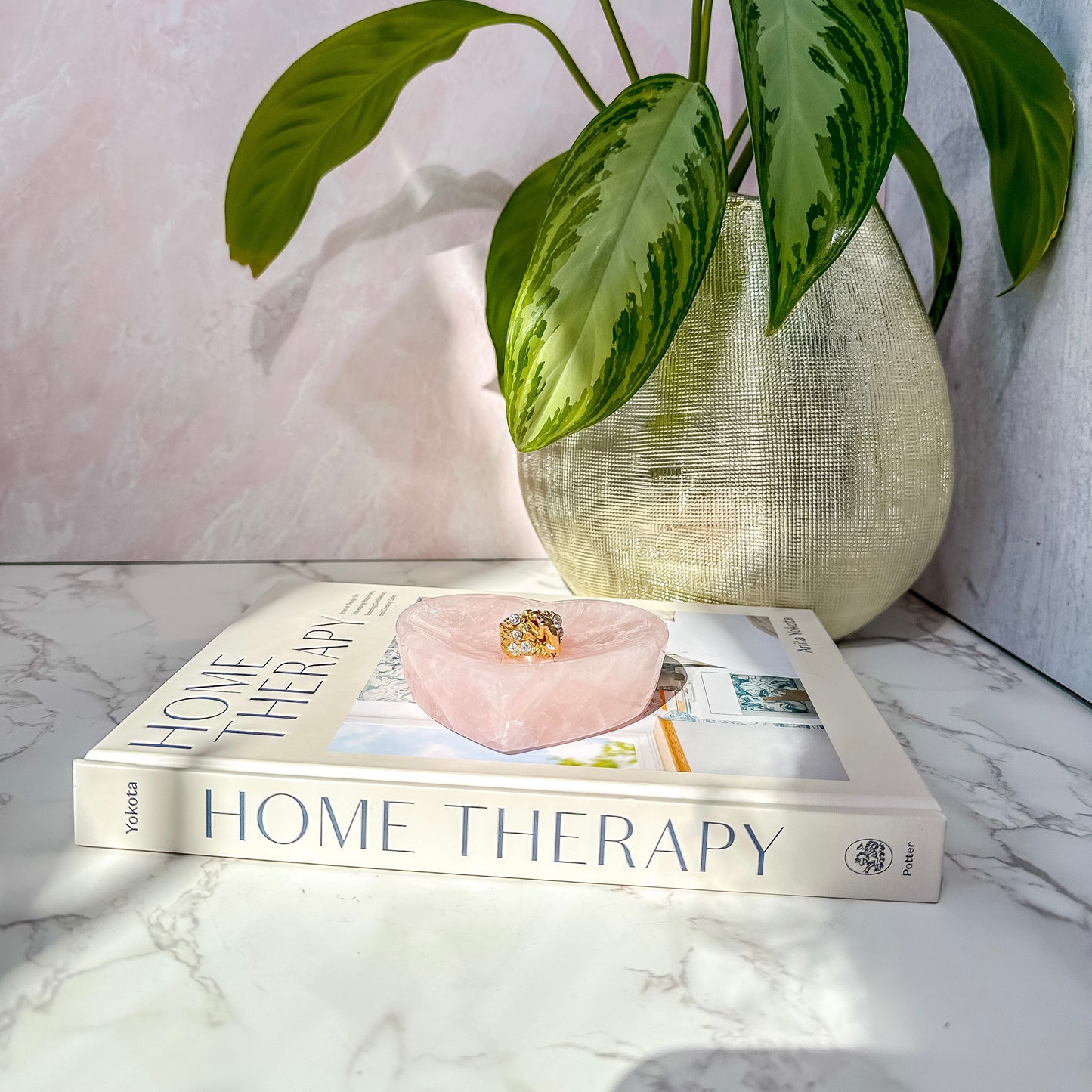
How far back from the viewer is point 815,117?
409mm

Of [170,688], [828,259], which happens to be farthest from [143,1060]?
[828,259]

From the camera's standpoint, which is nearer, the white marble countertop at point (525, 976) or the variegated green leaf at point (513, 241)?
the white marble countertop at point (525, 976)

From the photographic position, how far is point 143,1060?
0.28 m

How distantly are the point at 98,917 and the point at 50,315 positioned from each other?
0.58 m

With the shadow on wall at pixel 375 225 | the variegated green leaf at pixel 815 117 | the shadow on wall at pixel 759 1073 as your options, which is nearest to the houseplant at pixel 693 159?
the variegated green leaf at pixel 815 117

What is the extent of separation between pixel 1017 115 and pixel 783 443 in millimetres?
231

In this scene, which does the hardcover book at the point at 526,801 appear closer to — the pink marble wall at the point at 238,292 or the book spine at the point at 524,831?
the book spine at the point at 524,831

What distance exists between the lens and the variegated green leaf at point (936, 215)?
2.06 ft

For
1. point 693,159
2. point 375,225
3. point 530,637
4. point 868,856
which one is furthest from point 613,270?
point 375,225

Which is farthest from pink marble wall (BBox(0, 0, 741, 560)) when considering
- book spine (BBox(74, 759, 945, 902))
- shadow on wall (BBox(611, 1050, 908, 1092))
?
shadow on wall (BBox(611, 1050, 908, 1092))

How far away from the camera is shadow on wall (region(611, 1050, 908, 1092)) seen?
281 mm

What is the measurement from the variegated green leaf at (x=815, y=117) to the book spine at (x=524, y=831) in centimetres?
21

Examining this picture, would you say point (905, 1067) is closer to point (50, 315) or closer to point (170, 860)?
point (170, 860)

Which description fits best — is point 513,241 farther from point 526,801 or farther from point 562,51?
point 526,801
